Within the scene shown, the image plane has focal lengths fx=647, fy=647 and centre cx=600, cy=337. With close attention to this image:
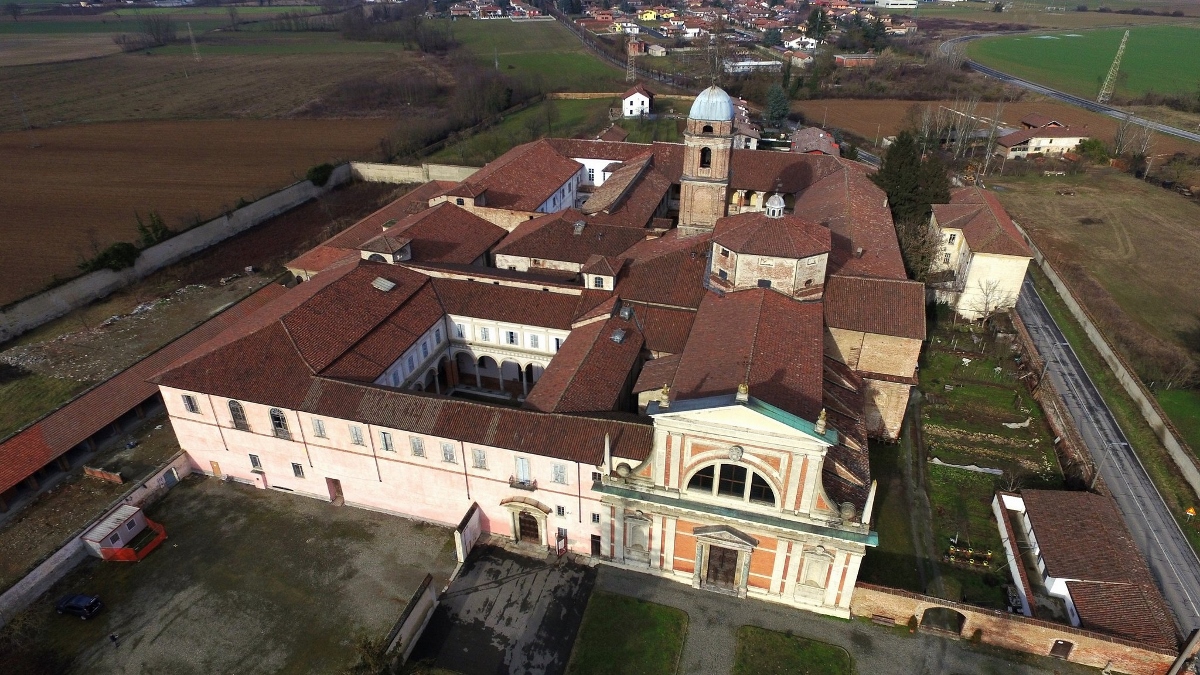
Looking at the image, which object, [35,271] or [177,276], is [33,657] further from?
[35,271]

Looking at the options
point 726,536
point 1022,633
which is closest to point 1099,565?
point 1022,633

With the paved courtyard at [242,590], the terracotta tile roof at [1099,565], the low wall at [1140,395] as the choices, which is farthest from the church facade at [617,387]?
the low wall at [1140,395]

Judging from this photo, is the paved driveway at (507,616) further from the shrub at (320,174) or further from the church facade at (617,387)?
the shrub at (320,174)

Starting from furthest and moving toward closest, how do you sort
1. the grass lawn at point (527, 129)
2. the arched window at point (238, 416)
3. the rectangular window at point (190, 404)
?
the grass lawn at point (527, 129)
the rectangular window at point (190, 404)
the arched window at point (238, 416)

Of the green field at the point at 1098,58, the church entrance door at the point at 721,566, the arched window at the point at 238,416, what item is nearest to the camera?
the church entrance door at the point at 721,566

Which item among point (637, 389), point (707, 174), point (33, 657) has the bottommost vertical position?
point (33, 657)

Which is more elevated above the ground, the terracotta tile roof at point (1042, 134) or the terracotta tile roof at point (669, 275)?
the terracotta tile roof at point (669, 275)

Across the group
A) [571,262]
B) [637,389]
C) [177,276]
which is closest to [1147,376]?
[637,389]
